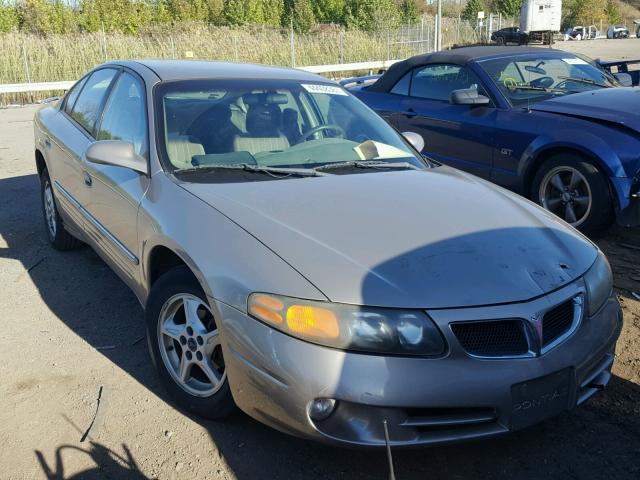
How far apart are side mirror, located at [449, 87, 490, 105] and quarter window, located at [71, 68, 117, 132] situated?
3180 mm

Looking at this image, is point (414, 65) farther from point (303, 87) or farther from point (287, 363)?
point (287, 363)

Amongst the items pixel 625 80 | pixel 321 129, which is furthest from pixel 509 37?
pixel 321 129

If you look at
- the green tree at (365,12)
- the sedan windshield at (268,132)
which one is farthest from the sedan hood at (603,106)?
the green tree at (365,12)

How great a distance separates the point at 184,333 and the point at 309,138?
57.9 inches

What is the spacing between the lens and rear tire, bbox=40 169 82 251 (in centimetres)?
521

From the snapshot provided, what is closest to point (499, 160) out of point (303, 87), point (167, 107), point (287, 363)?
point (303, 87)

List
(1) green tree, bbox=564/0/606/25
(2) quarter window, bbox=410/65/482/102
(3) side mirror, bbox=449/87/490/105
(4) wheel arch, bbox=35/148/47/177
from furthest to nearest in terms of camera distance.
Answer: (1) green tree, bbox=564/0/606/25 → (2) quarter window, bbox=410/65/482/102 → (3) side mirror, bbox=449/87/490/105 → (4) wheel arch, bbox=35/148/47/177

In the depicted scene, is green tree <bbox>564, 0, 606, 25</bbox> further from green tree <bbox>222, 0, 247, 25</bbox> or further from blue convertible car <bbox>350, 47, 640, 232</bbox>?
blue convertible car <bbox>350, 47, 640, 232</bbox>

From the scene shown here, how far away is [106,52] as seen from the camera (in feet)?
79.2

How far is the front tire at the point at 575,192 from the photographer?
5230mm

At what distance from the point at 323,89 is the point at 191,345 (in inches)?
80.8

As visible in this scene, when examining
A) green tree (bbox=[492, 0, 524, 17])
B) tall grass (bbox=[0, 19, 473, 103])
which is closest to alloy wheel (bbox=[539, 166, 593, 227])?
tall grass (bbox=[0, 19, 473, 103])

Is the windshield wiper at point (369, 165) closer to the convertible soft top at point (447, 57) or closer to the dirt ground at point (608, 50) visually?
the convertible soft top at point (447, 57)

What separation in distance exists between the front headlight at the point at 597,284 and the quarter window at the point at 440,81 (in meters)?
3.77
